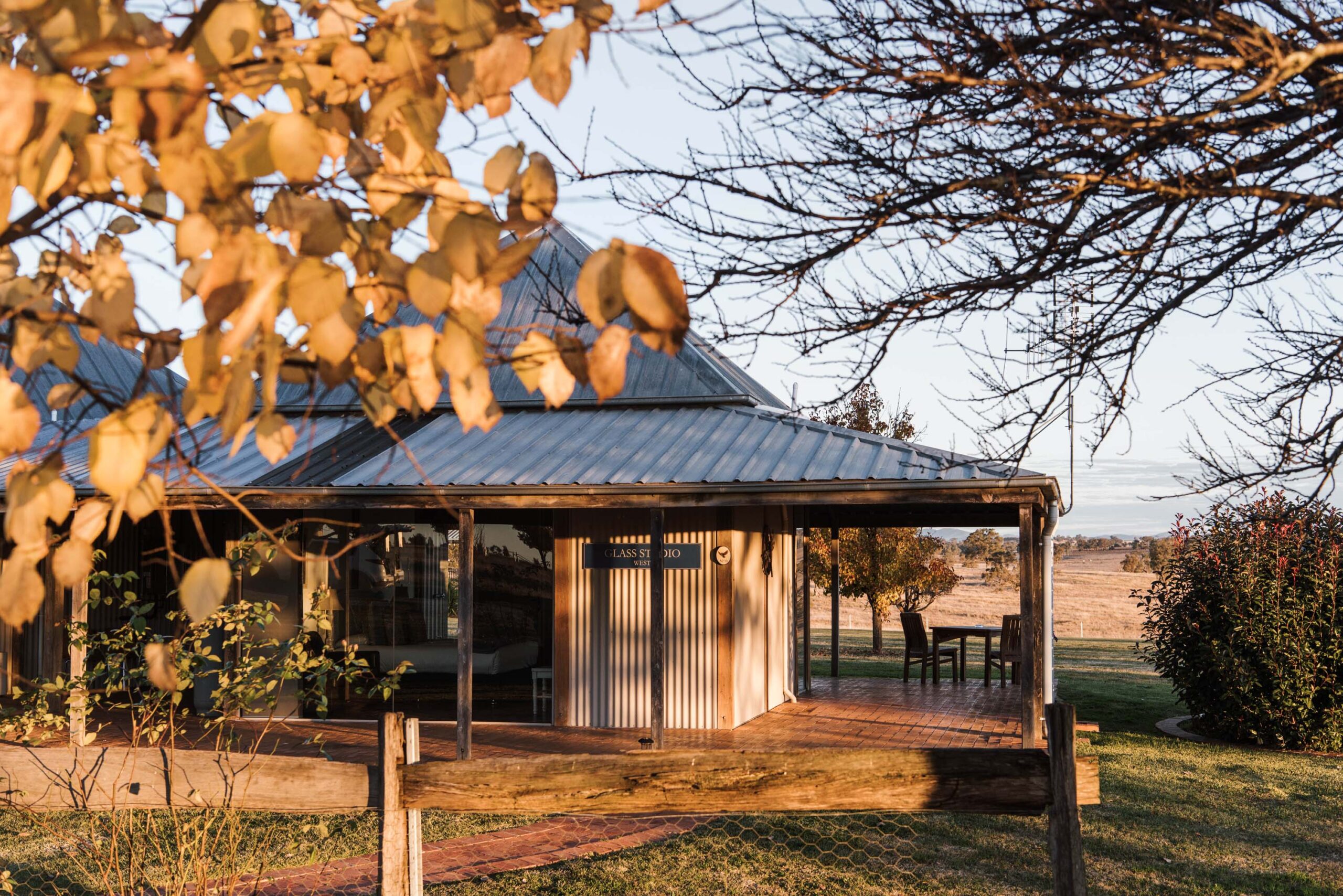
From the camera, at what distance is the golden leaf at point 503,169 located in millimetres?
1472

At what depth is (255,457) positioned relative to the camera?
42.1 feet

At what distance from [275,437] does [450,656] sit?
1156 centimetres

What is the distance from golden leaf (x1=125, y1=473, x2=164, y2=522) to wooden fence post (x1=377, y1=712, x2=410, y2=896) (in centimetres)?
283

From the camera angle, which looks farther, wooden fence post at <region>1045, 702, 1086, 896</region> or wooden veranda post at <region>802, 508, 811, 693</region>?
wooden veranda post at <region>802, 508, 811, 693</region>

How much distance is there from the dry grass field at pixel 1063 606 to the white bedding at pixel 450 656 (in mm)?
15697

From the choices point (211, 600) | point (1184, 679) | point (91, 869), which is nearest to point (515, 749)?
point (91, 869)

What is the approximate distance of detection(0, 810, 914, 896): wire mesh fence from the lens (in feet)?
22.7

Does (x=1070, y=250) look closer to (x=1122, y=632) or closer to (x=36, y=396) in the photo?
(x=36, y=396)

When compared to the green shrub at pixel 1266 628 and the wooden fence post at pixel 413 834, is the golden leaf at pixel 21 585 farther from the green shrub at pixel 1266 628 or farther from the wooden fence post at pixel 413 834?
the green shrub at pixel 1266 628

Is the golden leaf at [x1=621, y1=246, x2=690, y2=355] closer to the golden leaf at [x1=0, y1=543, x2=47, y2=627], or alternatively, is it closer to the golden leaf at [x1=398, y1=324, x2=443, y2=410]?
the golden leaf at [x1=398, y1=324, x2=443, y2=410]

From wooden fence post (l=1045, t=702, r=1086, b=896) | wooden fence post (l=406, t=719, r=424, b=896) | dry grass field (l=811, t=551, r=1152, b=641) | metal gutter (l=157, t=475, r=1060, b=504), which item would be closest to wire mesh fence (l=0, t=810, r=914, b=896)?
wooden fence post (l=406, t=719, r=424, b=896)

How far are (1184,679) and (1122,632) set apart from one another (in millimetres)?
23881

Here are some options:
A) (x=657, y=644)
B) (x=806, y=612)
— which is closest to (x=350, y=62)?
(x=657, y=644)

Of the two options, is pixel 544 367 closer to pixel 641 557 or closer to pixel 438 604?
pixel 641 557
